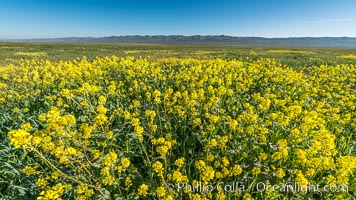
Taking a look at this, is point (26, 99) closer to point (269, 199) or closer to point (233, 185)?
point (233, 185)

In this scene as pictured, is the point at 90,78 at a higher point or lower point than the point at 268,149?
higher

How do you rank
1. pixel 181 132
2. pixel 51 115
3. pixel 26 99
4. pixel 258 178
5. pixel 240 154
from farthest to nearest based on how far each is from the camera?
pixel 26 99 < pixel 181 132 < pixel 240 154 < pixel 258 178 < pixel 51 115

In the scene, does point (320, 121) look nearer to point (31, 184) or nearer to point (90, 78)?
point (31, 184)

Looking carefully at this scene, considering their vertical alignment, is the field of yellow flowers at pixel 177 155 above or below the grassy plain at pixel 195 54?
below


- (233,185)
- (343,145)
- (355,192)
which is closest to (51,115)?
(233,185)

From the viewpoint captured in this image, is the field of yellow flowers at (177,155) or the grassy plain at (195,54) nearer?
the field of yellow flowers at (177,155)

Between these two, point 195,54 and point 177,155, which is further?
point 195,54

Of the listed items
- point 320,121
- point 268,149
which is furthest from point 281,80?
point 268,149

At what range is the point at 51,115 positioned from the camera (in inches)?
98.4

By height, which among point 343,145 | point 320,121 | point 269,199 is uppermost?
point 320,121

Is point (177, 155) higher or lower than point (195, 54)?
lower

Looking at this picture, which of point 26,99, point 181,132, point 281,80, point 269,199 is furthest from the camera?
point 281,80

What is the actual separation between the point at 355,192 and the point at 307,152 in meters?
0.68

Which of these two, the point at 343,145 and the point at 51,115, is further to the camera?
the point at 343,145
